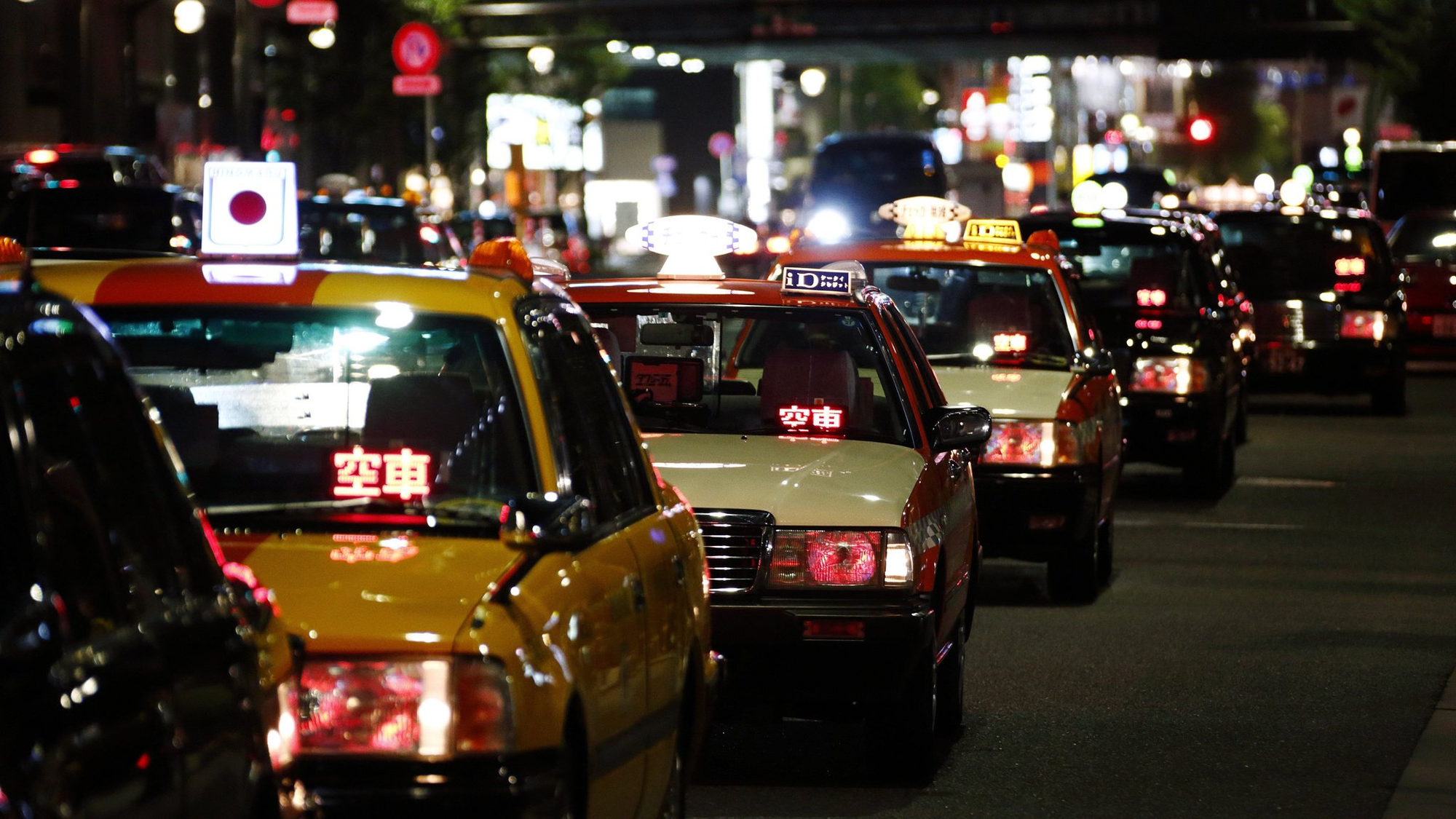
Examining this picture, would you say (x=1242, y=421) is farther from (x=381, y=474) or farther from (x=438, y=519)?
(x=438, y=519)

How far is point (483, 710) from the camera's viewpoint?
15.0 ft

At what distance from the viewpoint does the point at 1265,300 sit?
23.1m

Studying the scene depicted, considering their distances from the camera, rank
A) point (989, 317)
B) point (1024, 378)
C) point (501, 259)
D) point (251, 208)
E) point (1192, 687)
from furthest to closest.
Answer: point (989, 317), point (1024, 378), point (1192, 687), point (251, 208), point (501, 259)

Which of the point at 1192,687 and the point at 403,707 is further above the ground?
the point at 403,707

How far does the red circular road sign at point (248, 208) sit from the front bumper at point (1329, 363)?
17.1 meters

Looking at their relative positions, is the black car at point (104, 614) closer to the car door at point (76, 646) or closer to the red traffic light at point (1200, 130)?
the car door at point (76, 646)

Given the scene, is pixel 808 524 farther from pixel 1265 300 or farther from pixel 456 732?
pixel 1265 300

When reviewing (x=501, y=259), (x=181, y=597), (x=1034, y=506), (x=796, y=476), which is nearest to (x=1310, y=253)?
(x=1034, y=506)

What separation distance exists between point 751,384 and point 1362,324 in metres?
15.1

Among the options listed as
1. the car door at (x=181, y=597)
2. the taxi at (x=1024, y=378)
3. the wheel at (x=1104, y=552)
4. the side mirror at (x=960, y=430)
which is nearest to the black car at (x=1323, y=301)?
the taxi at (x=1024, y=378)

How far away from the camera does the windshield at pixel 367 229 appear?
2047 cm

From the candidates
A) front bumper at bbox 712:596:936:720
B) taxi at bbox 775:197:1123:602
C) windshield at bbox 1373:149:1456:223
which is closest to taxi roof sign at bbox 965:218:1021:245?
taxi at bbox 775:197:1123:602

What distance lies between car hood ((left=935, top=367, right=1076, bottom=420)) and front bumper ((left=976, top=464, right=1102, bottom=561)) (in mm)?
270

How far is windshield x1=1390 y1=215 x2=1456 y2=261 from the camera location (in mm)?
28750
